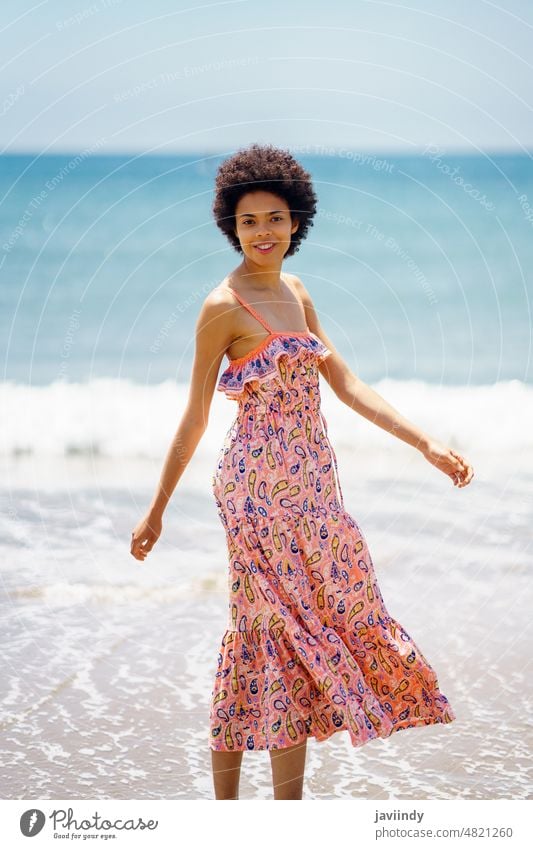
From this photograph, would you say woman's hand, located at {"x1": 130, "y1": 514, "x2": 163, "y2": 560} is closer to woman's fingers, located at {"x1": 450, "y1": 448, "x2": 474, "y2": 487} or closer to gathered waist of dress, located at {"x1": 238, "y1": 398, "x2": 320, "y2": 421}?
gathered waist of dress, located at {"x1": 238, "y1": 398, "x2": 320, "y2": 421}

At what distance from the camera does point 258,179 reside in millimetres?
3225

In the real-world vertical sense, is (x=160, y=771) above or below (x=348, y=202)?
below

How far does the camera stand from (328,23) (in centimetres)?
594

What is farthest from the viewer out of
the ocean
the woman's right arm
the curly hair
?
the ocean

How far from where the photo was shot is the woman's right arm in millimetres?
3131

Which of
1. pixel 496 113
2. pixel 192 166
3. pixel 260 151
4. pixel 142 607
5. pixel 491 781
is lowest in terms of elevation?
pixel 491 781

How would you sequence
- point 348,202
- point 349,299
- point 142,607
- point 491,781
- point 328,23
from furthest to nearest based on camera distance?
point 348,202, point 349,299, point 328,23, point 142,607, point 491,781

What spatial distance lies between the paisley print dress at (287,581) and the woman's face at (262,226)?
6.8 inches

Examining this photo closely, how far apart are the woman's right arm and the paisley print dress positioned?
0.22ft

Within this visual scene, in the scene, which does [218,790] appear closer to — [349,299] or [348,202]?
[349,299]

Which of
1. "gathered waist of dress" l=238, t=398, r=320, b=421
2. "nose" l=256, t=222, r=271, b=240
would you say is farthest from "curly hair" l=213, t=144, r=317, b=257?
"gathered waist of dress" l=238, t=398, r=320, b=421

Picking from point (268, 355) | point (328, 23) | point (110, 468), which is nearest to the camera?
point (268, 355)

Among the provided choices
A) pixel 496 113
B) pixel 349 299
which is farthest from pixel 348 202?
pixel 496 113

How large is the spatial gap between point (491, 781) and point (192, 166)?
11.0 m
